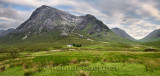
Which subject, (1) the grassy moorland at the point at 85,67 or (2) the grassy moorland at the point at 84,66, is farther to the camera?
(2) the grassy moorland at the point at 84,66

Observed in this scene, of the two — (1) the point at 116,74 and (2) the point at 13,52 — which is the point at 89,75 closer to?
(1) the point at 116,74

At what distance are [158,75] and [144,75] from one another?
4.44 ft

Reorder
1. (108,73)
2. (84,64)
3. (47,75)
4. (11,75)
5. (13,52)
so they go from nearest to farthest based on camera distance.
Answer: (108,73) < (47,75) < (11,75) < (84,64) < (13,52)

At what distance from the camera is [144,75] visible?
9.36 m

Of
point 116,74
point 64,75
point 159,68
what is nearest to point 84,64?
point 64,75

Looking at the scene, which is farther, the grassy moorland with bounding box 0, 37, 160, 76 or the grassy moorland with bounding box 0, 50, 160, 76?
the grassy moorland with bounding box 0, 37, 160, 76

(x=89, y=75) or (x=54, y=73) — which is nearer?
(x=89, y=75)

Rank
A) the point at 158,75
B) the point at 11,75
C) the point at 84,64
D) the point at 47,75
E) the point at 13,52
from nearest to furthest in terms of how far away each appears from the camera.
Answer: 1. the point at 158,75
2. the point at 47,75
3. the point at 11,75
4. the point at 84,64
5. the point at 13,52

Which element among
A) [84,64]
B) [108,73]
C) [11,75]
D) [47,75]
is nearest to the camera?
[108,73]

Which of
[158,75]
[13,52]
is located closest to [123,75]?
[158,75]

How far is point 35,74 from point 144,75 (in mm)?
11819

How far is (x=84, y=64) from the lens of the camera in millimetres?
13492

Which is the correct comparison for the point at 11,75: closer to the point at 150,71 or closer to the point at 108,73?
the point at 108,73

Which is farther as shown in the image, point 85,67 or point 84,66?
point 84,66
